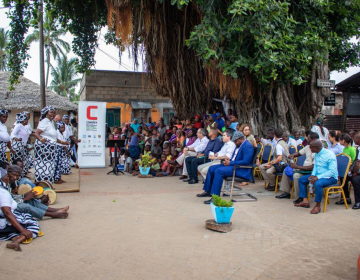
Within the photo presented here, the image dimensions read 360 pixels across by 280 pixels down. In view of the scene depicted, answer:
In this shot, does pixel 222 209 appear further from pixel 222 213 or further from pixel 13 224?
pixel 13 224

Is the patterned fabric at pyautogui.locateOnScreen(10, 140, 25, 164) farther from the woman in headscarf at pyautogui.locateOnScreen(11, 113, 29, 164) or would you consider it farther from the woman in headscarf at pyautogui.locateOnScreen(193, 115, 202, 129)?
the woman in headscarf at pyautogui.locateOnScreen(193, 115, 202, 129)

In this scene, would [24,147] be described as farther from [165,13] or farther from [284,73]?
[284,73]

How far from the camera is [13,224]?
178 inches

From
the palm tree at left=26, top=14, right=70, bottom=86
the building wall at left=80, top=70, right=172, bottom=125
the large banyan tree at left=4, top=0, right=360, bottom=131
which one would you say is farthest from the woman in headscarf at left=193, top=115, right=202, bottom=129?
the palm tree at left=26, top=14, right=70, bottom=86

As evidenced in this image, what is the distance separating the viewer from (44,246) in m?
4.58

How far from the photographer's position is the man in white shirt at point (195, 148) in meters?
9.52

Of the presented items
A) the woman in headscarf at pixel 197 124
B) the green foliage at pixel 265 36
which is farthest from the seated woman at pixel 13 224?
the woman in headscarf at pixel 197 124

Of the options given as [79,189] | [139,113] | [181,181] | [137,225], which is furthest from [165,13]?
[139,113]

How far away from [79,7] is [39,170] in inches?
306

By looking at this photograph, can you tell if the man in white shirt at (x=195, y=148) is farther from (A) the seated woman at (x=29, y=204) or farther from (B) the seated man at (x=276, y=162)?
(A) the seated woman at (x=29, y=204)

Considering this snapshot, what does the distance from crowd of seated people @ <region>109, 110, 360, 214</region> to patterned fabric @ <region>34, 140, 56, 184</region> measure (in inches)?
131

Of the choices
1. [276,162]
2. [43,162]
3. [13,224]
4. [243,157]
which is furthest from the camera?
[43,162]

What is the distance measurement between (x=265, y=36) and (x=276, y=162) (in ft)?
9.65

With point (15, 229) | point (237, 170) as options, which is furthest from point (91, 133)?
point (15, 229)
